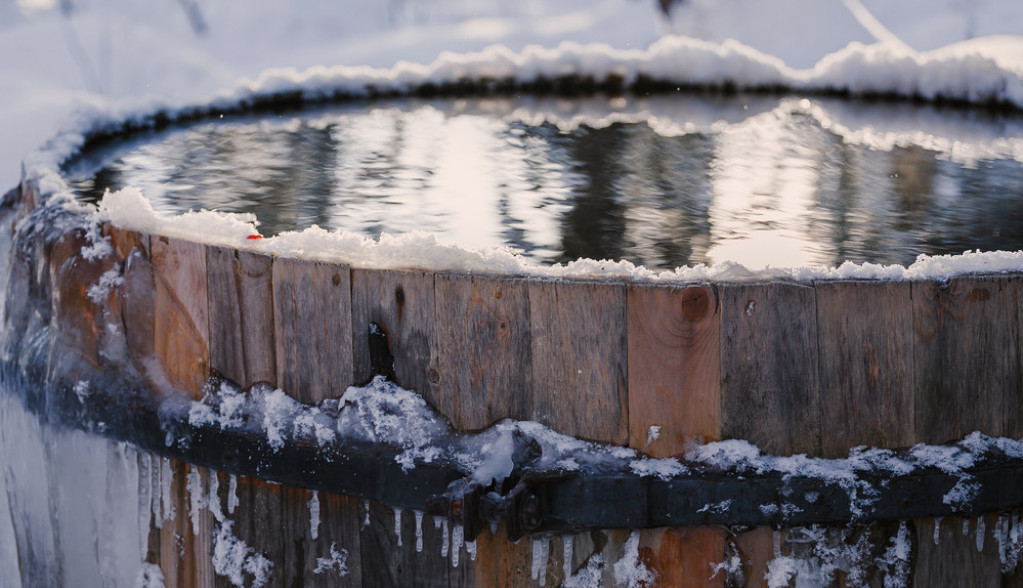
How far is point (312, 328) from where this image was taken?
1386 mm

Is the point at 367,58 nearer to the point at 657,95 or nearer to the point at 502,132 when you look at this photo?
the point at 657,95

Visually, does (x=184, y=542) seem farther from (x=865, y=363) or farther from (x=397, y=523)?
(x=865, y=363)

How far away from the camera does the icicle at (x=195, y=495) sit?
1.50 meters

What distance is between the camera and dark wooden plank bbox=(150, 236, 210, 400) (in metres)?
1.48

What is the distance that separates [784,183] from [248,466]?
1486 mm

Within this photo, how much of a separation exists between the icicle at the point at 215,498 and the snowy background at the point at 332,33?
1551 mm

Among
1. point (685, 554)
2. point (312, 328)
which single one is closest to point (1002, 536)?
point (685, 554)

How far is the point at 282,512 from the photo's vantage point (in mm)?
1441

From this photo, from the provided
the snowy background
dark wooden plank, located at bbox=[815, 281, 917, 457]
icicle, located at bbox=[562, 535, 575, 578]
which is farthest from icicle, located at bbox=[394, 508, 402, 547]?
the snowy background

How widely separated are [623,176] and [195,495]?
4.41 feet

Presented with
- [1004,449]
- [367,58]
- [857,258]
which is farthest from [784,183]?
[367,58]

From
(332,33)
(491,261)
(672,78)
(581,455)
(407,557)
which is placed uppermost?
(332,33)

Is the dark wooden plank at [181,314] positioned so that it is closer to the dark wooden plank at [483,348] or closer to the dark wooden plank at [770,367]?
the dark wooden plank at [483,348]

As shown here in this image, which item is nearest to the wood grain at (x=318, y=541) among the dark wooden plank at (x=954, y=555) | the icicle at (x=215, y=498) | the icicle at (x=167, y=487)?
the icicle at (x=215, y=498)
